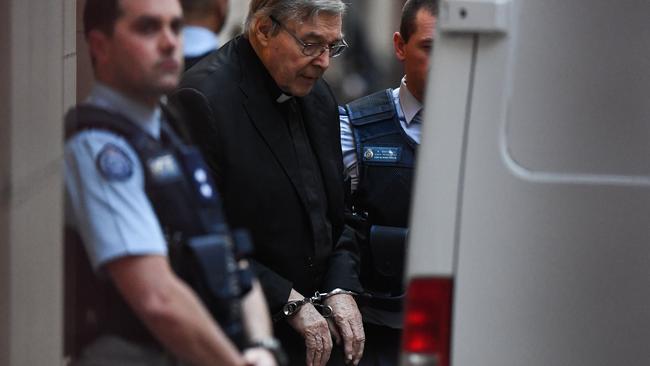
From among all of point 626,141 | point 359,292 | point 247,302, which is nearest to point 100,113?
point 247,302

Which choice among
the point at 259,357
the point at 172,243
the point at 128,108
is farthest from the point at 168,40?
the point at 259,357

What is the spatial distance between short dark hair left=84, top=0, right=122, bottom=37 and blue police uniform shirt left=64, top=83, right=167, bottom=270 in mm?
174

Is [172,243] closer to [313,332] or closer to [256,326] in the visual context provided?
[256,326]

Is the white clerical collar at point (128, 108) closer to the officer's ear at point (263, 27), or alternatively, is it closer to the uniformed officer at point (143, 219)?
the uniformed officer at point (143, 219)

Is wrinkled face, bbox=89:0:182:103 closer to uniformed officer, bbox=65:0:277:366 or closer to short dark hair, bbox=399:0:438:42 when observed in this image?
uniformed officer, bbox=65:0:277:366

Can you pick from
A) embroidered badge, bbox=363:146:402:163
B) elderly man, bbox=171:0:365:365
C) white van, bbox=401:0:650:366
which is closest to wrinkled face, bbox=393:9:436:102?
embroidered badge, bbox=363:146:402:163

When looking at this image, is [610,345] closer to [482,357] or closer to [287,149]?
[482,357]

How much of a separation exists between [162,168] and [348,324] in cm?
163

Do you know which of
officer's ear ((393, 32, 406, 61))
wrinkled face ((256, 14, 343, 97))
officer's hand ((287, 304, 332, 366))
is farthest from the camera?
officer's ear ((393, 32, 406, 61))

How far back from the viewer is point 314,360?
371 cm

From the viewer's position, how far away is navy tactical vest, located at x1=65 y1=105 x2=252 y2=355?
7.78 ft

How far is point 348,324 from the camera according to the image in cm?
388

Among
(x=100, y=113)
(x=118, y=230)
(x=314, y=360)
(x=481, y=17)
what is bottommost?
(x=314, y=360)

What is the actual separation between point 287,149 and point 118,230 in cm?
95
